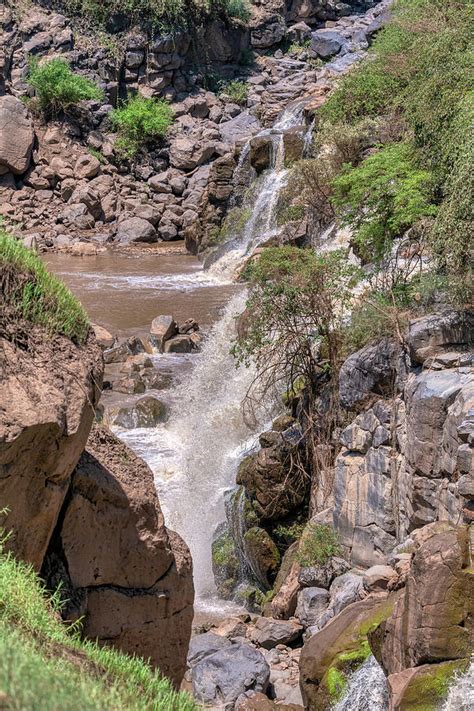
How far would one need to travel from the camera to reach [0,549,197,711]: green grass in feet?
6.86

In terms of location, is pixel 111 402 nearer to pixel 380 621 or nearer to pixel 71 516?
pixel 380 621

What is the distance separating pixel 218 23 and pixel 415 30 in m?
18.2

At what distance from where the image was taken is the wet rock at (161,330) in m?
17.7

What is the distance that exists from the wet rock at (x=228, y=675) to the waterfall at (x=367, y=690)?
4.64 ft

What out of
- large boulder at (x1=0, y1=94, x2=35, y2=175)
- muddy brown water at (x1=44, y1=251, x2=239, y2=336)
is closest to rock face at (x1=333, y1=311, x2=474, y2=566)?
muddy brown water at (x1=44, y1=251, x2=239, y2=336)

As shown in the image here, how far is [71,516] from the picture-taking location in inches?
210

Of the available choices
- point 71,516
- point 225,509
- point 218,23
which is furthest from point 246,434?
point 218,23

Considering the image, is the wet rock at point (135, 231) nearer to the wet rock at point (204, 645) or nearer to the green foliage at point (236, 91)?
the green foliage at point (236, 91)

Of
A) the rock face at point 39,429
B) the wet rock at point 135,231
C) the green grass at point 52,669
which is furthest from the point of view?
the wet rock at point 135,231

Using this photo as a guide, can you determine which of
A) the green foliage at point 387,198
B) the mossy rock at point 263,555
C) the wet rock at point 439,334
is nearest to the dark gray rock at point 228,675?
the mossy rock at point 263,555

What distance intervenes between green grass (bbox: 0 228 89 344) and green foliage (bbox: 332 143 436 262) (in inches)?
277

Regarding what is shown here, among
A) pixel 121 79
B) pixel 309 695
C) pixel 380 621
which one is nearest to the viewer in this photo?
pixel 380 621

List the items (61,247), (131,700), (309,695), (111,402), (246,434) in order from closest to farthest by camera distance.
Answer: (131,700) → (309,695) → (246,434) → (111,402) → (61,247)

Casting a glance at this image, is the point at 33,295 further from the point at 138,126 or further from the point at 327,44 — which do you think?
the point at 327,44
